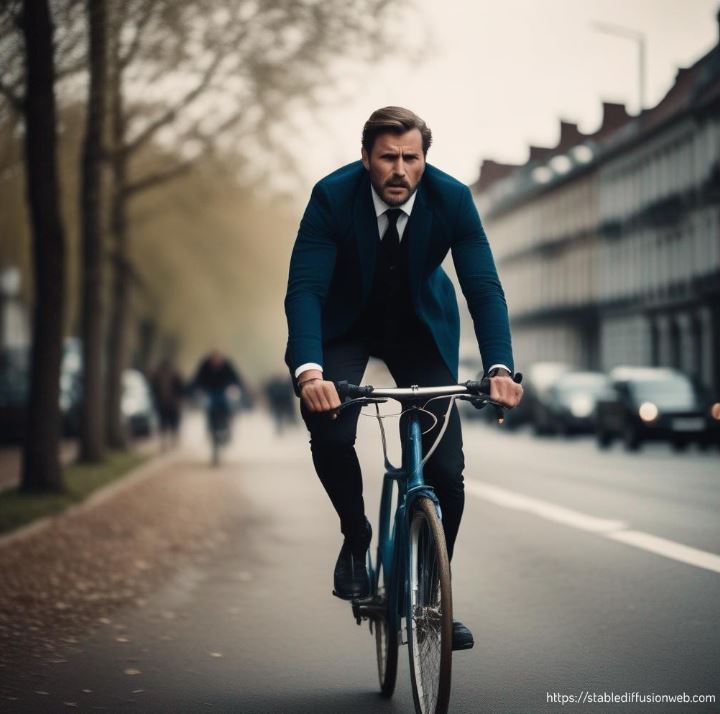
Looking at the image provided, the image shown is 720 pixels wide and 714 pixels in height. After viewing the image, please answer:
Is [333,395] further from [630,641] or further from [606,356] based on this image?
[606,356]

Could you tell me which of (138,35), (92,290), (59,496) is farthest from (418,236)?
(92,290)

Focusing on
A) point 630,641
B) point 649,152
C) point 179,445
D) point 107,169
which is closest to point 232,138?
point 107,169

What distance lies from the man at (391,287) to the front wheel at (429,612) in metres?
0.13

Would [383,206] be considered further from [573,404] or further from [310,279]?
[573,404]

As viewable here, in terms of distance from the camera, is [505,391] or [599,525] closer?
[505,391]

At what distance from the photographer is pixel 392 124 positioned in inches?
197

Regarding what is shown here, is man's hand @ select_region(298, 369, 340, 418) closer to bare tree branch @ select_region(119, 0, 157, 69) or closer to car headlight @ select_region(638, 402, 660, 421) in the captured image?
bare tree branch @ select_region(119, 0, 157, 69)

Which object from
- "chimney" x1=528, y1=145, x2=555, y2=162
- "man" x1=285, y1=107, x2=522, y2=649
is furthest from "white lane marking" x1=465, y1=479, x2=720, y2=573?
"chimney" x1=528, y1=145, x2=555, y2=162

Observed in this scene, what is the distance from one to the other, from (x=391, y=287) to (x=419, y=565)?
0.97 m

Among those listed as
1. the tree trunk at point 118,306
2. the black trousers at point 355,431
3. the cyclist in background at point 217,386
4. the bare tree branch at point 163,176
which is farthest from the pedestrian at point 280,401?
the black trousers at point 355,431

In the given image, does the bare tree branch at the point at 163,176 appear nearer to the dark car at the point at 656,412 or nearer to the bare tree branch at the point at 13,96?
the bare tree branch at the point at 13,96

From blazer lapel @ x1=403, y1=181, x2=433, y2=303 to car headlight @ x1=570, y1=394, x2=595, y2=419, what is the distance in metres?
30.3

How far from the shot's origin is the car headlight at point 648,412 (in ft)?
88.0

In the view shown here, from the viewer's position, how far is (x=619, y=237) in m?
67.8
